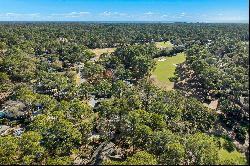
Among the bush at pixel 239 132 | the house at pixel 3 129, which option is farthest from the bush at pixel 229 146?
the house at pixel 3 129

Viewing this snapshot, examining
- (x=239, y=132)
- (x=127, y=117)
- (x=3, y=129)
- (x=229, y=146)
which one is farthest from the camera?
(x=3, y=129)

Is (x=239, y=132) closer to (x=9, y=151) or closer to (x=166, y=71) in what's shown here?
(x=9, y=151)

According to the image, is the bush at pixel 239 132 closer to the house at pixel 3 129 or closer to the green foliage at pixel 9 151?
the green foliage at pixel 9 151

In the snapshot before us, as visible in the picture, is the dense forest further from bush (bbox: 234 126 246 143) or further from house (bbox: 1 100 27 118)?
bush (bbox: 234 126 246 143)

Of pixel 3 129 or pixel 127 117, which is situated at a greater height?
pixel 127 117

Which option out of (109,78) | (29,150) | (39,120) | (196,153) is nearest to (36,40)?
(109,78)

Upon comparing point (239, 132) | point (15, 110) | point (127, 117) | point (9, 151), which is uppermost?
point (127, 117)

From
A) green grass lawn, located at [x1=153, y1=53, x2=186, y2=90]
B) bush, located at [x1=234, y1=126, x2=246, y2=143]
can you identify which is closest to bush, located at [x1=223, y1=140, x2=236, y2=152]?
bush, located at [x1=234, y1=126, x2=246, y2=143]

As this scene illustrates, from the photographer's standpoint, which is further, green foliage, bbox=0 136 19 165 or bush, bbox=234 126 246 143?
bush, bbox=234 126 246 143

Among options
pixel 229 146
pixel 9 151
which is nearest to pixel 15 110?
pixel 9 151
